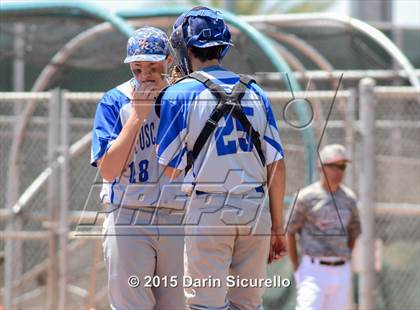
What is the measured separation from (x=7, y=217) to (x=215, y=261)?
19.3ft

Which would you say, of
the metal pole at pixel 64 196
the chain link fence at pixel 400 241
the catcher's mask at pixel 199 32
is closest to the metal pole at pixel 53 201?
the metal pole at pixel 64 196

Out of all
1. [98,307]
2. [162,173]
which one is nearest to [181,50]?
[162,173]

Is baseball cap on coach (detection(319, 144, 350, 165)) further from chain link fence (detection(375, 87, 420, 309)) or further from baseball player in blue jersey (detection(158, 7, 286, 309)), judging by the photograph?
baseball player in blue jersey (detection(158, 7, 286, 309))

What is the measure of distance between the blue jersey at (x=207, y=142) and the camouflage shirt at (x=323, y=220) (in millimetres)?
3422

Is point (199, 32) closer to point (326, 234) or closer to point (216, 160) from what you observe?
point (216, 160)

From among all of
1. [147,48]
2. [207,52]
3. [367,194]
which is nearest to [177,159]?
[207,52]

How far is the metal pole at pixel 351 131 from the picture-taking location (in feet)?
30.7

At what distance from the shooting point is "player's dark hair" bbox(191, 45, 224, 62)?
5.36 meters

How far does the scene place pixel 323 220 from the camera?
871 centimetres

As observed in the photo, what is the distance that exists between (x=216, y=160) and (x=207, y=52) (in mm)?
602

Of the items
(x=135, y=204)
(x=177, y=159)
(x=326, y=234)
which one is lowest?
(x=326, y=234)

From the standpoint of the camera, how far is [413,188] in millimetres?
10391

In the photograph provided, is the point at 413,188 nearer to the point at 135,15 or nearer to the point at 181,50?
the point at 135,15

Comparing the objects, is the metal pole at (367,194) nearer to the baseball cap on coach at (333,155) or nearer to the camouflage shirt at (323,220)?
the camouflage shirt at (323,220)
